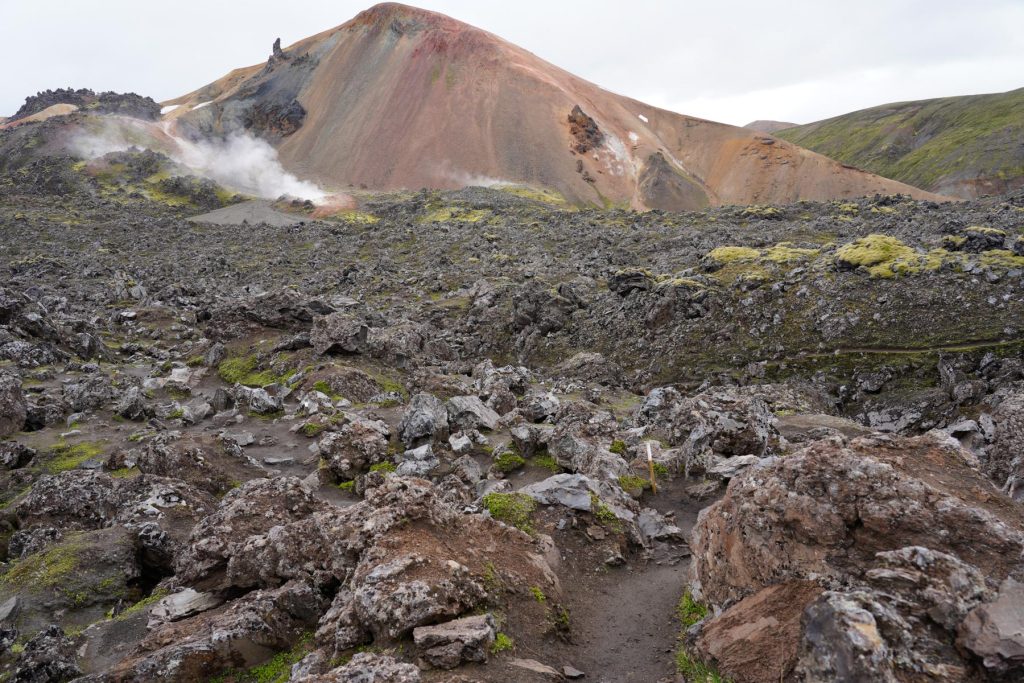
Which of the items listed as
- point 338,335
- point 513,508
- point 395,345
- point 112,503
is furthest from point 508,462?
point 338,335

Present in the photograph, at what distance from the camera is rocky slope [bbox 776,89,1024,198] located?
120188 mm

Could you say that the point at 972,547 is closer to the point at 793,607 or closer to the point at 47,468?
the point at 793,607

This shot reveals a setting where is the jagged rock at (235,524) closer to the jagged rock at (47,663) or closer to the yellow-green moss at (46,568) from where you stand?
the jagged rock at (47,663)

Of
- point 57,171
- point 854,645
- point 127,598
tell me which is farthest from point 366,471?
point 57,171

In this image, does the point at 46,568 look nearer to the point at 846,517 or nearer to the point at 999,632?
the point at 846,517

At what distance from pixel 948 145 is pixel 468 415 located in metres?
172

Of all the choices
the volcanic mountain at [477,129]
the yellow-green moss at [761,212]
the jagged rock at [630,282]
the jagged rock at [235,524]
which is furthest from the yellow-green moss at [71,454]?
the volcanic mountain at [477,129]

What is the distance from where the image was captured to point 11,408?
1917 cm

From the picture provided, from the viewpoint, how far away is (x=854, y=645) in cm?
524

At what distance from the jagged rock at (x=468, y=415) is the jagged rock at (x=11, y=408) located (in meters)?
13.7

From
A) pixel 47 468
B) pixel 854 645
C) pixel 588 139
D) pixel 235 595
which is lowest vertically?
pixel 47 468

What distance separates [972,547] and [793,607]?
6.63 ft

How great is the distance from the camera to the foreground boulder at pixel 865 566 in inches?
214

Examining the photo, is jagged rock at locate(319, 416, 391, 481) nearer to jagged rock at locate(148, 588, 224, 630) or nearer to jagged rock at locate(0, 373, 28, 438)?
jagged rock at locate(148, 588, 224, 630)
